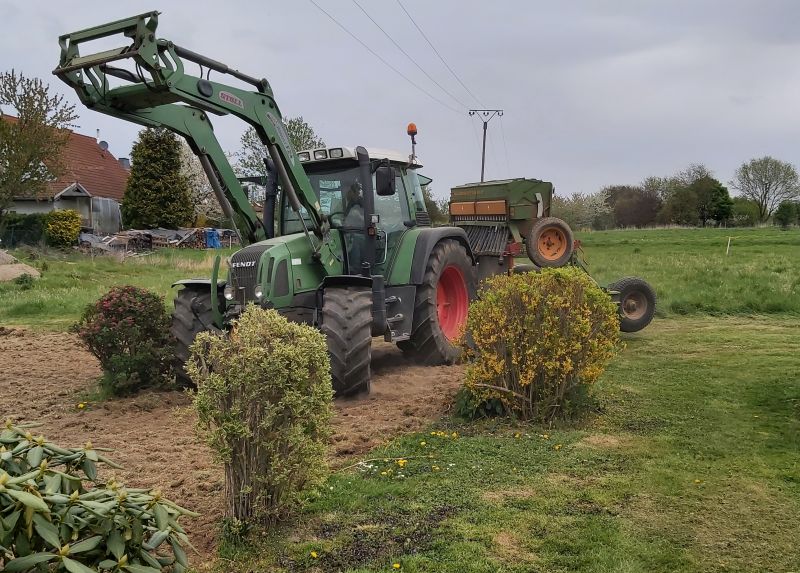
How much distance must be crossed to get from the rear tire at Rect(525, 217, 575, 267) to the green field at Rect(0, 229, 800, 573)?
8.82ft

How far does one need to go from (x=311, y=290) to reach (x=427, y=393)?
1.66 metres

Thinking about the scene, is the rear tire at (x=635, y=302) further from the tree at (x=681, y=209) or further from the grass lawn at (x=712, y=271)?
the tree at (x=681, y=209)

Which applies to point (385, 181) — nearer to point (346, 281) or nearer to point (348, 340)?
point (346, 281)

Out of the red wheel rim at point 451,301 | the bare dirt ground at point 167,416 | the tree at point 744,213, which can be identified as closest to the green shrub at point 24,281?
the bare dirt ground at point 167,416

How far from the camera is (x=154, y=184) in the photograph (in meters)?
33.6

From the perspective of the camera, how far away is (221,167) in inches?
275

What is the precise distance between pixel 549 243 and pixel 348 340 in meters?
5.13

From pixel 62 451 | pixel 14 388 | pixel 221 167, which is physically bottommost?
pixel 14 388

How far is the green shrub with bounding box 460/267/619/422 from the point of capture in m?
5.78

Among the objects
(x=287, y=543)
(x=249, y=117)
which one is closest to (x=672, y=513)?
(x=287, y=543)

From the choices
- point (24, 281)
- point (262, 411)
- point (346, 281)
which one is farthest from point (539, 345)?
point (24, 281)

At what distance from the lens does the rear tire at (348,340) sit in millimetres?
6680

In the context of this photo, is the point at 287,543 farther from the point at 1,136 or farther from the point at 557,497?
the point at 1,136

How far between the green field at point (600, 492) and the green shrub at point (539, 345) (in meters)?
0.26
